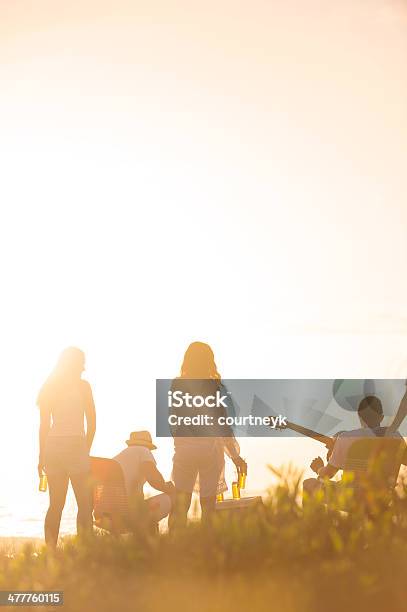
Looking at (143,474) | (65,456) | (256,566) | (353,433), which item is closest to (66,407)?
(65,456)

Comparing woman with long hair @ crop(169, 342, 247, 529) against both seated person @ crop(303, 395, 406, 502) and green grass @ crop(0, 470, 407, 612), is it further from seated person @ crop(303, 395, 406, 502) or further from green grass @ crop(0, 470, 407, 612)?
green grass @ crop(0, 470, 407, 612)

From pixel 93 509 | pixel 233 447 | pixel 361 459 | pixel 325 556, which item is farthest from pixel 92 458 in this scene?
pixel 325 556

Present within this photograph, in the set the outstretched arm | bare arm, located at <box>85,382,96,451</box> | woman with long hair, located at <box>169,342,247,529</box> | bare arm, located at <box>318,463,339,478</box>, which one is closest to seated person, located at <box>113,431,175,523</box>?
woman with long hair, located at <box>169,342,247,529</box>

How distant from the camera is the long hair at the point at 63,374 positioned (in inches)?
322

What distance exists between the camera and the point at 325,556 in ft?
15.4

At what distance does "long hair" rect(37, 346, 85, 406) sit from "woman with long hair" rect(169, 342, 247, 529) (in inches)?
40.1

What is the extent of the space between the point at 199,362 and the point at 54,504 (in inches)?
77.0

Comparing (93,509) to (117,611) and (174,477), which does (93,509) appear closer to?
(174,477)

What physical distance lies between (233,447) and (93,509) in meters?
1.57

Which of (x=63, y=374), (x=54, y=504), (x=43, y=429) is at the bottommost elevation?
(x=54, y=504)

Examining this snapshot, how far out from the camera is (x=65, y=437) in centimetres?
800

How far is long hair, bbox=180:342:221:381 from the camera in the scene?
7.97m

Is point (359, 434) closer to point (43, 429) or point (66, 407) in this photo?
point (66, 407)

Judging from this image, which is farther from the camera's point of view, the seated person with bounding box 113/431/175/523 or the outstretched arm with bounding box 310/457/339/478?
the seated person with bounding box 113/431/175/523
